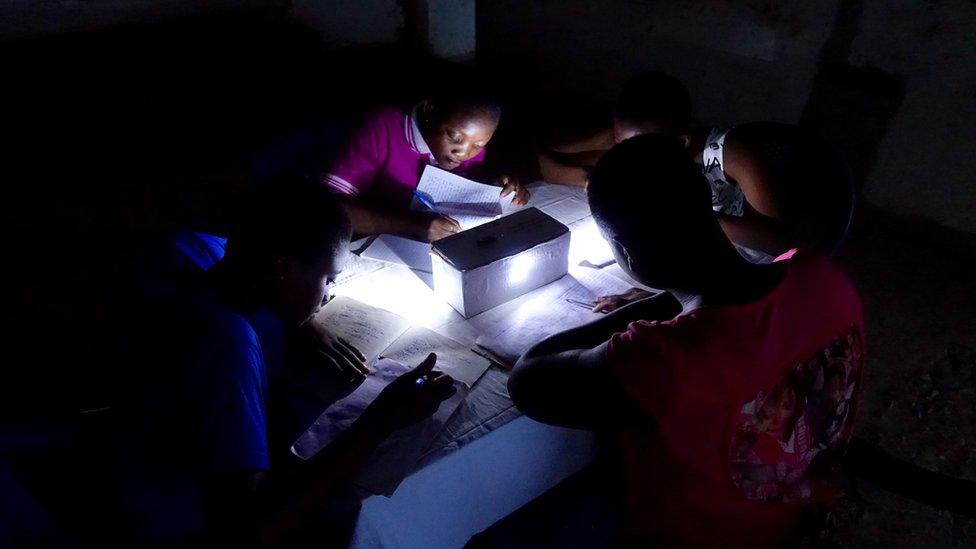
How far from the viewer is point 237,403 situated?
3.32ft

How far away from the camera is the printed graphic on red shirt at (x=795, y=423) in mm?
986

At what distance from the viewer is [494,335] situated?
4.77 ft

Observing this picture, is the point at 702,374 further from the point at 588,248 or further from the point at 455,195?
the point at 455,195

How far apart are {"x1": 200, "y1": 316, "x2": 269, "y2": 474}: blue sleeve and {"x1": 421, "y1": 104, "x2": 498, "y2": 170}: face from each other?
1.22 m

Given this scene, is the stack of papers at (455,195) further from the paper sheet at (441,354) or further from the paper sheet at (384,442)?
the paper sheet at (384,442)

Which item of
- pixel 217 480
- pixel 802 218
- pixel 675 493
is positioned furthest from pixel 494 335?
pixel 802 218

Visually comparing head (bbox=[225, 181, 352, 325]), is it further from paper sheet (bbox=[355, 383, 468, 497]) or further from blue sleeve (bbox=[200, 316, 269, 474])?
paper sheet (bbox=[355, 383, 468, 497])

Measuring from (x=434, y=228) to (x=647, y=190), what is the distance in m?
1.00

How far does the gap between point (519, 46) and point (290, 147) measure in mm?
4519

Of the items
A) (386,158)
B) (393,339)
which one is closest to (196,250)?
(393,339)

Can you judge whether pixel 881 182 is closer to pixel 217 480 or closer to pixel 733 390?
pixel 733 390

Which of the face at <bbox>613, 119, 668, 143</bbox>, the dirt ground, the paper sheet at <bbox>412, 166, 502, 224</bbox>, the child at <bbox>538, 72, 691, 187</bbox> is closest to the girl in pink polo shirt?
the paper sheet at <bbox>412, 166, 502, 224</bbox>

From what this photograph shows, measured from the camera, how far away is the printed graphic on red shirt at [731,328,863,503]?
0.99 meters

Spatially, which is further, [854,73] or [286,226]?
[854,73]
